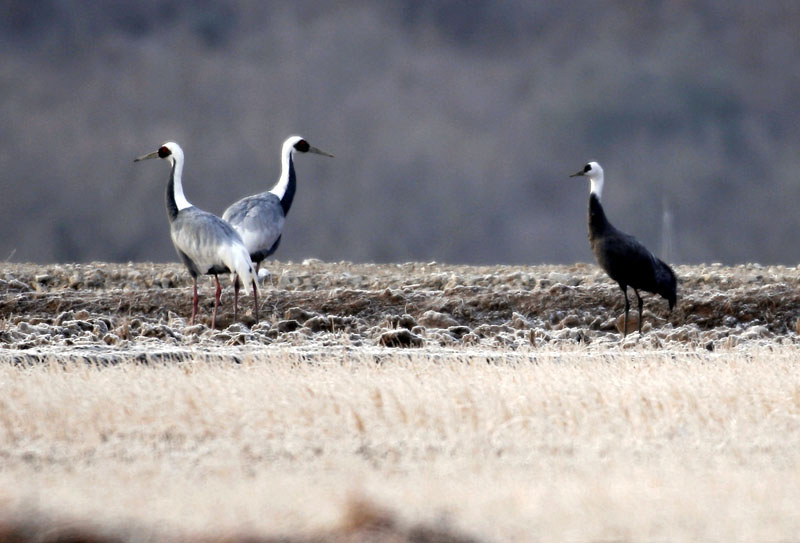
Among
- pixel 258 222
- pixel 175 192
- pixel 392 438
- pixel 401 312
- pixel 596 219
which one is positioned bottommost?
pixel 401 312

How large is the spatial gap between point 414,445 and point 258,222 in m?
7.20

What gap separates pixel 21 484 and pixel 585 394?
2836 mm

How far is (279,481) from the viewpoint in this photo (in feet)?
10.8

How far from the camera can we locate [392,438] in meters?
4.30

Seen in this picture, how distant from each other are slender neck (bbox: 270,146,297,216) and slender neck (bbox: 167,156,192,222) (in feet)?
3.63

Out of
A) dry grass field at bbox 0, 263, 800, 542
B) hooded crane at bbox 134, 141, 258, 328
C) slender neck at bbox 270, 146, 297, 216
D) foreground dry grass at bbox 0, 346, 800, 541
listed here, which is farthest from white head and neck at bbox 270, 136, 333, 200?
foreground dry grass at bbox 0, 346, 800, 541

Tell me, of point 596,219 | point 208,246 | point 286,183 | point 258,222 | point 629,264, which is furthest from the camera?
point 286,183

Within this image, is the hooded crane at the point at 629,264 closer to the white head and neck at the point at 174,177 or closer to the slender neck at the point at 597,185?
the slender neck at the point at 597,185

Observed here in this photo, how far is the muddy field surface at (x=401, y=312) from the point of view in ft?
28.7

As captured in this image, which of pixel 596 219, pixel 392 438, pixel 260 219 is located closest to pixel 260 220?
pixel 260 219

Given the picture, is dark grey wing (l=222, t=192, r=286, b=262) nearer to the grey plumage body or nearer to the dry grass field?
the grey plumage body

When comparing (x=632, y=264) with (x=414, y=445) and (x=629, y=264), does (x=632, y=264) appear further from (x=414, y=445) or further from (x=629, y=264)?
(x=414, y=445)

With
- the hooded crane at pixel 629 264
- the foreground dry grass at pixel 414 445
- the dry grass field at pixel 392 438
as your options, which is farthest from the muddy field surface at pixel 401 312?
the foreground dry grass at pixel 414 445

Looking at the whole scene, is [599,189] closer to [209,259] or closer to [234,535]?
[209,259]
